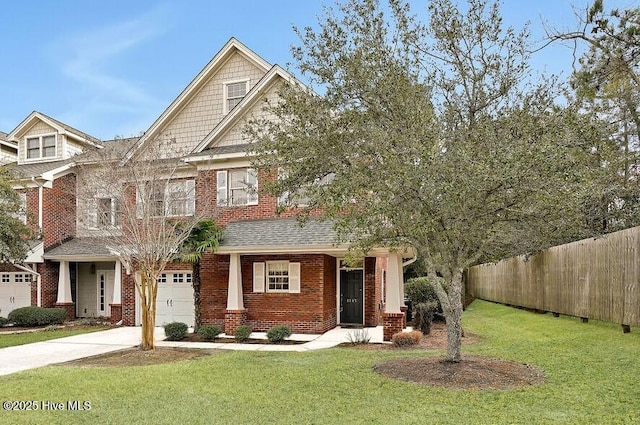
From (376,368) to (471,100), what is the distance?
213 inches

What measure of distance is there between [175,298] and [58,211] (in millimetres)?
6652

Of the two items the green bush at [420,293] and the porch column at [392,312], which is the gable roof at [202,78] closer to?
the porch column at [392,312]

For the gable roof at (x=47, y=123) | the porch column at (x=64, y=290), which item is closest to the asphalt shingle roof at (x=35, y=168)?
the gable roof at (x=47, y=123)

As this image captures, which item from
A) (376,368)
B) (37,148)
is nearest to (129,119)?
(37,148)

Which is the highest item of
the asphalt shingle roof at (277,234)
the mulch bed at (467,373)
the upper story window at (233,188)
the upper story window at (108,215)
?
the upper story window at (233,188)

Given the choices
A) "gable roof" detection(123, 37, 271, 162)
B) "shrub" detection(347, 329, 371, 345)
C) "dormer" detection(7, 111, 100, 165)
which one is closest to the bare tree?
"gable roof" detection(123, 37, 271, 162)

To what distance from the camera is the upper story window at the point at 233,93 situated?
19.6m

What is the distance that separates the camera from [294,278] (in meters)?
16.9

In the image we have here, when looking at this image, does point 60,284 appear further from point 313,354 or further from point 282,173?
point 282,173

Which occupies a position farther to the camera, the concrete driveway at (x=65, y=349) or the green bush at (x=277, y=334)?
the green bush at (x=277, y=334)

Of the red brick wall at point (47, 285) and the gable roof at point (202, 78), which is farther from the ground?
the gable roof at point (202, 78)

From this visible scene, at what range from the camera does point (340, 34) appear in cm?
942

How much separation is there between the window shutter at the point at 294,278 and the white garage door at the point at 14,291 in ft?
38.8

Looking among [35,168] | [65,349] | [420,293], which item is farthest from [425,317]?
[35,168]
